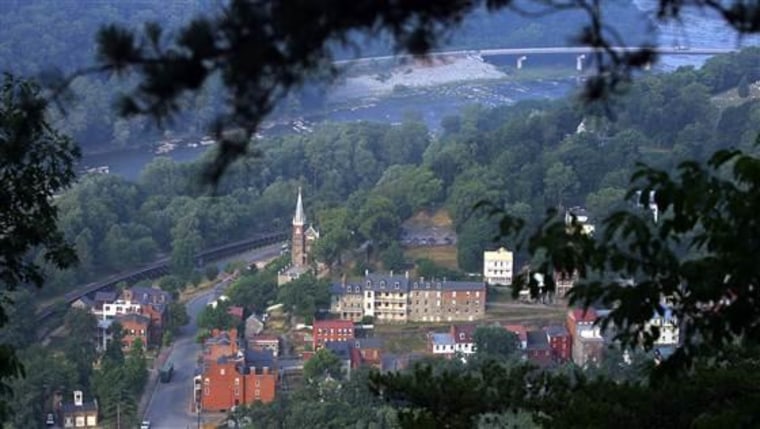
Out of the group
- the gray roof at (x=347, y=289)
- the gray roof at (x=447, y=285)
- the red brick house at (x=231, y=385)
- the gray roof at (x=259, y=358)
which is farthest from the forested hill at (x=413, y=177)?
the red brick house at (x=231, y=385)

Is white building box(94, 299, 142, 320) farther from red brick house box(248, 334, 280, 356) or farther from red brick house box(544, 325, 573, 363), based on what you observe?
red brick house box(544, 325, 573, 363)

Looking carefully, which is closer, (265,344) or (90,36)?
(265,344)

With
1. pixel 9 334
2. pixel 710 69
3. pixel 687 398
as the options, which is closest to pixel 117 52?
pixel 687 398

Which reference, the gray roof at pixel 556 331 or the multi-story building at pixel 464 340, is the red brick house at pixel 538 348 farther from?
the multi-story building at pixel 464 340

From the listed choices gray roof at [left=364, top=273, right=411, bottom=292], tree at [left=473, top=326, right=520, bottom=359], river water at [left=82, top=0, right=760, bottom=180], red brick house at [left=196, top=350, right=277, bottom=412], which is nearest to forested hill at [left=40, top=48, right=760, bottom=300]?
gray roof at [left=364, top=273, right=411, bottom=292]

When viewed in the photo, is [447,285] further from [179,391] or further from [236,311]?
[179,391]

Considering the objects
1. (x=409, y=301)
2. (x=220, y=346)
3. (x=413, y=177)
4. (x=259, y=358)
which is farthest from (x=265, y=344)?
(x=413, y=177)
